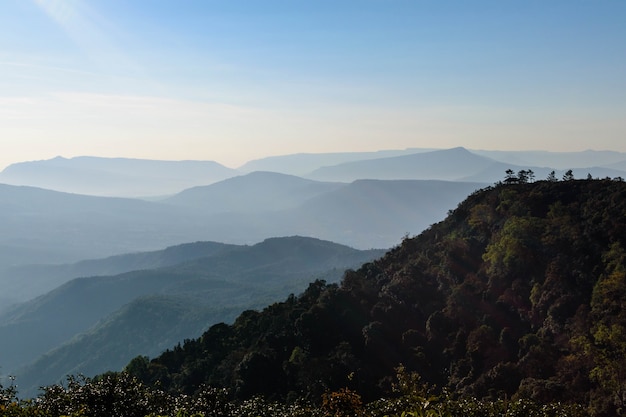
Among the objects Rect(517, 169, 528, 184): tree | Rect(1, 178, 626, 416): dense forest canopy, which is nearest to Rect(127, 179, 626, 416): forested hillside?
Rect(1, 178, 626, 416): dense forest canopy

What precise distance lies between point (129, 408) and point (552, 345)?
4980 centimetres

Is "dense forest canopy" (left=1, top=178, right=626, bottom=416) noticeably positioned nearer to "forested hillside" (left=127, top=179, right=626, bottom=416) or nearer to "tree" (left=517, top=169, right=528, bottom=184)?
"forested hillside" (left=127, top=179, right=626, bottom=416)

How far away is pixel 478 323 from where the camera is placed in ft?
237

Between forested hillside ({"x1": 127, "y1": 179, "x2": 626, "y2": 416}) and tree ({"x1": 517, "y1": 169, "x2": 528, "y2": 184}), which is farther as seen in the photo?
tree ({"x1": 517, "y1": 169, "x2": 528, "y2": 184})

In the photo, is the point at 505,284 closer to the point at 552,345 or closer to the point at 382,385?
the point at 552,345

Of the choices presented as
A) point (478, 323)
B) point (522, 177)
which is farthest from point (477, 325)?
point (522, 177)

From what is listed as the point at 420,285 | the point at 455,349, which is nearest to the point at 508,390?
the point at 455,349

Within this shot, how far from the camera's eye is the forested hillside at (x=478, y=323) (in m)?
59.3

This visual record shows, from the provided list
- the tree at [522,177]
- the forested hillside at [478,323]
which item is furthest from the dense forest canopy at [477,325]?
the tree at [522,177]

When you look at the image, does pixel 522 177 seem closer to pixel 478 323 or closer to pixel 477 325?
pixel 478 323

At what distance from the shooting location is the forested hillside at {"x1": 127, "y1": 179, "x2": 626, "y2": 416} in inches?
2334

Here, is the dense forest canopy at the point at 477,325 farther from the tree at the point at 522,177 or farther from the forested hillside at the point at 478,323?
the tree at the point at 522,177

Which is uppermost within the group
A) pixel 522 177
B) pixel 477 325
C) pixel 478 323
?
pixel 522 177

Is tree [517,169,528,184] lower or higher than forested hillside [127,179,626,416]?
higher
